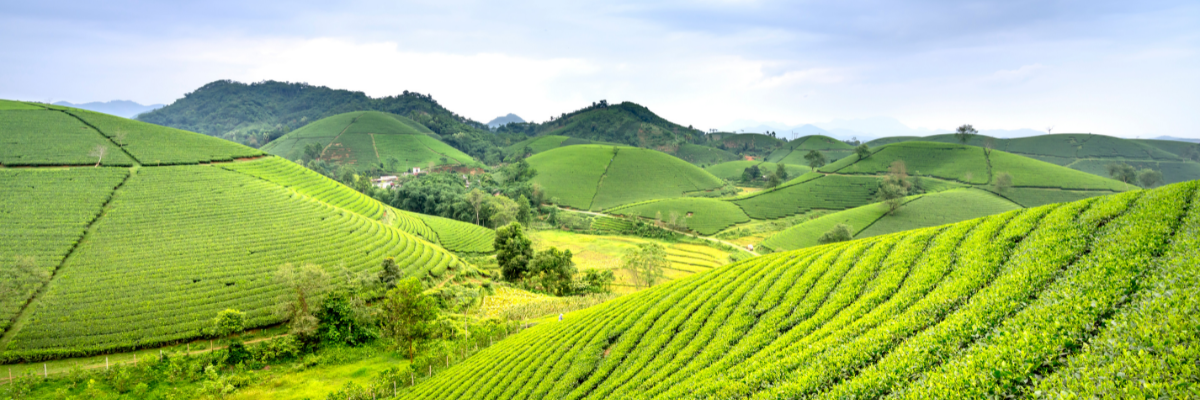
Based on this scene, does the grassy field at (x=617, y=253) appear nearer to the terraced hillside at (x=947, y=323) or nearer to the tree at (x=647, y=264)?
the tree at (x=647, y=264)

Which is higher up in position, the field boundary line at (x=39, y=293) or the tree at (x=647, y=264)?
the field boundary line at (x=39, y=293)

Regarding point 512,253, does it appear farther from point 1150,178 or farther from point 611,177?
point 1150,178

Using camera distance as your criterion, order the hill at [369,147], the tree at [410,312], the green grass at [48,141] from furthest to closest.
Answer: the hill at [369,147] → the green grass at [48,141] → the tree at [410,312]

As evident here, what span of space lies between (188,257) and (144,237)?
6386mm

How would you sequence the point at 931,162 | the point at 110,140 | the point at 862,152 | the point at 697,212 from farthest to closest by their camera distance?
1. the point at 862,152
2. the point at 931,162
3. the point at 697,212
4. the point at 110,140

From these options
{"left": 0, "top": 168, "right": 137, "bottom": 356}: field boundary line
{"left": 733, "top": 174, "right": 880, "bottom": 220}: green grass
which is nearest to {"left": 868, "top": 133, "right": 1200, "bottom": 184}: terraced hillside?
{"left": 733, "top": 174, "right": 880, "bottom": 220}: green grass

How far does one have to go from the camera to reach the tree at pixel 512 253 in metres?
52.4

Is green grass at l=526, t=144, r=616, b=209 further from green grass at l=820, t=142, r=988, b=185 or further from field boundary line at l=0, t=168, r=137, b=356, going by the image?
field boundary line at l=0, t=168, r=137, b=356

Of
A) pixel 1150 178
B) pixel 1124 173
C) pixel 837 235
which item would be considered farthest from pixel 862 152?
pixel 837 235

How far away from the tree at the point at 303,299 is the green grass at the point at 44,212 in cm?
1625

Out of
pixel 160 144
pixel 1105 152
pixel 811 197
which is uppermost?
pixel 160 144

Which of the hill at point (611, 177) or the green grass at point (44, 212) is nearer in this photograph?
the green grass at point (44, 212)

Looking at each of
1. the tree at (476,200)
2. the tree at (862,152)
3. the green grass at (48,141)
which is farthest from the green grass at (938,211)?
the green grass at (48,141)

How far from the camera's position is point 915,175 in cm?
11438
